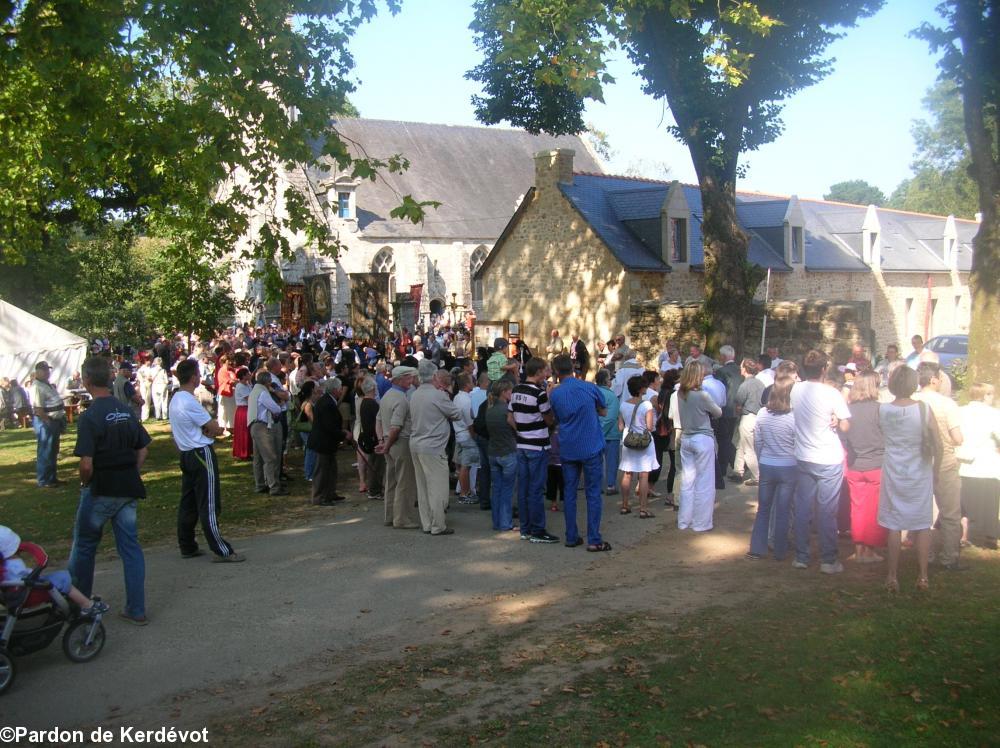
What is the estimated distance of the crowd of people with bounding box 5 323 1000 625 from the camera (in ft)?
26.8

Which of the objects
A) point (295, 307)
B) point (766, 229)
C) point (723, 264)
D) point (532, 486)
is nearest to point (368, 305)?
point (295, 307)

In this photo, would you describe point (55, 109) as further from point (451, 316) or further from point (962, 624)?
point (451, 316)

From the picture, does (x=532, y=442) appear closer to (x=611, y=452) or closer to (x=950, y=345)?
(x=611, y=452)

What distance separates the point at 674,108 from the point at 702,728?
16.6 meters

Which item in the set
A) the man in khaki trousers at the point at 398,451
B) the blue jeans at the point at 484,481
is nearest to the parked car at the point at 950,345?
the blue jeans at the point at 484,481

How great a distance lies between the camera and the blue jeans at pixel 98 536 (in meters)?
7.35

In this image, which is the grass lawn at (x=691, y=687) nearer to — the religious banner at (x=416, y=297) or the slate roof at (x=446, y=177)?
the religious banner at (x=416, y=297)

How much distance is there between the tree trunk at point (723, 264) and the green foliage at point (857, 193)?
10752 cm

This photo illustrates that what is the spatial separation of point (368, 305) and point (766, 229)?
849 inches

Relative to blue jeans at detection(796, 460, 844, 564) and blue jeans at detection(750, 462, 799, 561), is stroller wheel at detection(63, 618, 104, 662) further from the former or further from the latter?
blue jeans at detection(796, 460, 844, 564)

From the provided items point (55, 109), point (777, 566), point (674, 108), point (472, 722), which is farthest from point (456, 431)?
point (674, 108)

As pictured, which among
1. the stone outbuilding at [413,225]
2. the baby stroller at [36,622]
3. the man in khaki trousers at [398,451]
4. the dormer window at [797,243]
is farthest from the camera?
the stone outbuilding at [413,225]

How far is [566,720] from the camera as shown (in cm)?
566

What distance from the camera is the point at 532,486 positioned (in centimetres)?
1022
